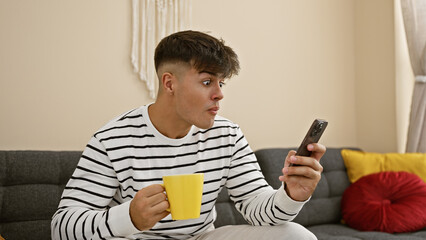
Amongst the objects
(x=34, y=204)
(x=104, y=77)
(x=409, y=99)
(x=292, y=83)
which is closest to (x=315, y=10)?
(x=292, y=83)

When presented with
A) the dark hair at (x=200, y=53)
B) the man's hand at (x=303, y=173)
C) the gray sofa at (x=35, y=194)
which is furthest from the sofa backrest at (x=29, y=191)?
the man's hand at (x=303, y=173)

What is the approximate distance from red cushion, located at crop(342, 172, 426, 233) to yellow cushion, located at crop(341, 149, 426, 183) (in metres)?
0.12

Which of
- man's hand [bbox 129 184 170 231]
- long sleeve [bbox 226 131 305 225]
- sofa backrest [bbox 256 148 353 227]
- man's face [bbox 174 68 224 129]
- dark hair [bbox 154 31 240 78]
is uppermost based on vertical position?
dark hair [bbox 154 31 240 78]

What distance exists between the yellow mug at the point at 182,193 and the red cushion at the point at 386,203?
4.98ft

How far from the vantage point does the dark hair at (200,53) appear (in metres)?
1.55

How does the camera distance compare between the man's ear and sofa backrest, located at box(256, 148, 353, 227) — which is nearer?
the man's ear

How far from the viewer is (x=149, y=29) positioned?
2492 mm

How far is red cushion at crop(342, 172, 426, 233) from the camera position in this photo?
2.38 m

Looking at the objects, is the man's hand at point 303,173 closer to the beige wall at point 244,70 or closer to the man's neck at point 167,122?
the man's neck at point 167,122

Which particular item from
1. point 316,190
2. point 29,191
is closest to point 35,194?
point 29,191

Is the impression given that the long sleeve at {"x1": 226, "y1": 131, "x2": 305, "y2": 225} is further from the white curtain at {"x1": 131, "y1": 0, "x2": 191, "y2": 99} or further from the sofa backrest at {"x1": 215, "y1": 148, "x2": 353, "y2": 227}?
the white curtain at {"x1": 131, "y1": 0, "x2": 191, "y2": 99}

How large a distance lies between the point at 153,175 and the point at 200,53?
1.34 feet

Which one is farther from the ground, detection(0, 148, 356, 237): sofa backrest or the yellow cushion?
detection(0, 148, 356, 237): sofa backrest

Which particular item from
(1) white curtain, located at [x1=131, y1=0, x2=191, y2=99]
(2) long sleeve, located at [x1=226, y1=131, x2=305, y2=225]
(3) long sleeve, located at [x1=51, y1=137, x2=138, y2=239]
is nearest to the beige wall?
(1) white curtain, located at [x1=131, y1=0, x2=191, y2=99]
